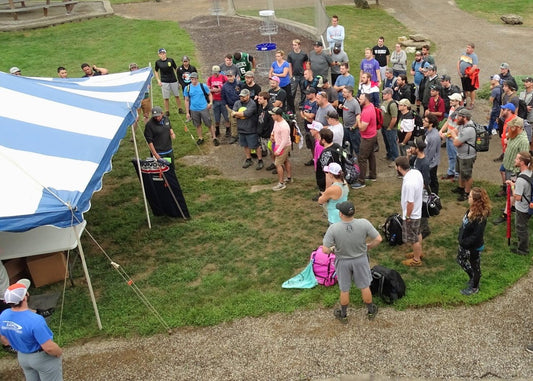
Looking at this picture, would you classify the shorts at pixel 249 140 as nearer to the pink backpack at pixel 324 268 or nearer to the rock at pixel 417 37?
the pink backpack at pixel 324 268

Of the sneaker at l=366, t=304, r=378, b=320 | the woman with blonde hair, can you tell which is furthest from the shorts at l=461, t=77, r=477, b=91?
the sneaker at l=366, t=304, r=378, b=320

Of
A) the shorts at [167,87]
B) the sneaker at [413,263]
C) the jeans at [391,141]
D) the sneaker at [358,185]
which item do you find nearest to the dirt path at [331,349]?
the sneaker at [413,263]

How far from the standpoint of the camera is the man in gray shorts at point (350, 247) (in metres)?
6.15

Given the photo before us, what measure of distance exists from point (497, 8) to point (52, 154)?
2246 cm

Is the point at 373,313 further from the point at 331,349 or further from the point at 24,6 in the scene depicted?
the point at 24,6

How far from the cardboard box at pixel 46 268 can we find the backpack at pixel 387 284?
4.42 metres

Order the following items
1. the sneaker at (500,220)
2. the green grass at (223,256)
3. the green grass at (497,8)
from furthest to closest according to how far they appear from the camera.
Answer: the green grass at (497,8), the sneaker at (500,220), the green grass at (223,256)

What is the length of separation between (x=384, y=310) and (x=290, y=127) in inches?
188

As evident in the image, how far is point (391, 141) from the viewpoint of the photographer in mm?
10797

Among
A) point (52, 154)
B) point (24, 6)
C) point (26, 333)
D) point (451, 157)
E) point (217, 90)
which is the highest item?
point (24, 6)

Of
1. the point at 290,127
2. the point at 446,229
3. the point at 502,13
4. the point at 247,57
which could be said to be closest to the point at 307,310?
the point at 446,229

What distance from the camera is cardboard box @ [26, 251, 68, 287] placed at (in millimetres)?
7801

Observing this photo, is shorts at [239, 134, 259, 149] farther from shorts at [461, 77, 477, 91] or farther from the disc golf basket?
shorts at [461, 77, 477, 91]

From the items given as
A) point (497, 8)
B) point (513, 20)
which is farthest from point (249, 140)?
point (497, 8)
